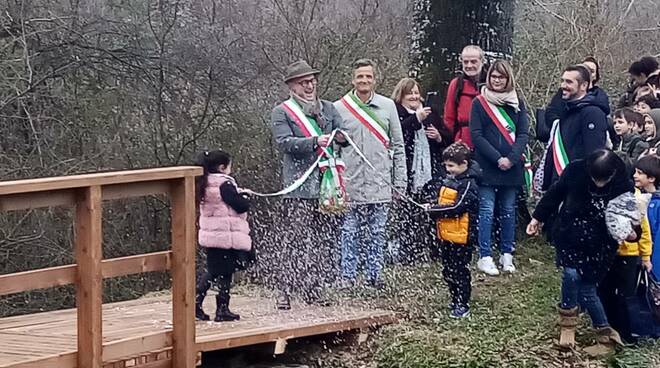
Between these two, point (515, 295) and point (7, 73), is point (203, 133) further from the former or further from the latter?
point (515, 295)

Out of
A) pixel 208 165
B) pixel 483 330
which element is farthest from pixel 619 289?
pixel 208 165

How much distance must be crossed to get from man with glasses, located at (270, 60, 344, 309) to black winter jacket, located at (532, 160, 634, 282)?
5.65 feet

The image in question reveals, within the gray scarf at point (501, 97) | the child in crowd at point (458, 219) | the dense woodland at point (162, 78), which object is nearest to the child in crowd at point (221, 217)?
the child in crowd at point (458, 219)

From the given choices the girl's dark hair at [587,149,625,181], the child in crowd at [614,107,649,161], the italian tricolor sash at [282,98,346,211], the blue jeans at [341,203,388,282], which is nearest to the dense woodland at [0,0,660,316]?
the blue jeans at [341,203,388,282]

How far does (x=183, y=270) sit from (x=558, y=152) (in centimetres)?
316

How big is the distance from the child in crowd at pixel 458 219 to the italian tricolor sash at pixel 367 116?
715mm

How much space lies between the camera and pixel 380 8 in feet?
48.7

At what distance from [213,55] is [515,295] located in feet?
22.1

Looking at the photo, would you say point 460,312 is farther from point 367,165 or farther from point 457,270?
point 367,165

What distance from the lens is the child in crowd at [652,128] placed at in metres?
8.36

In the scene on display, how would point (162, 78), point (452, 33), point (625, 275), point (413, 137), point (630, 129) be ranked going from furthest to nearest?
point (162, 78) → point (452, 33) → point (413, 137) → point (630, 129) → point (625, 275)

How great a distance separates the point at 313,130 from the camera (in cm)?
781

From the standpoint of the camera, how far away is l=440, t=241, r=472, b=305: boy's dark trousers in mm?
7578

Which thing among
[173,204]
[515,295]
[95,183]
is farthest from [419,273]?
[95,183]
